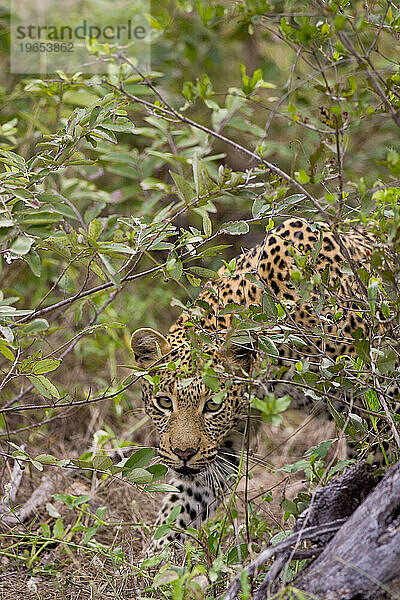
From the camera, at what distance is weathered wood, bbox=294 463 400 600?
213 cm

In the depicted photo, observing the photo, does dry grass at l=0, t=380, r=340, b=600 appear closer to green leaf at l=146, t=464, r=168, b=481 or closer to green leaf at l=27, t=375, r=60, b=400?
green leaf at l=146, t=464, r=168, b=481

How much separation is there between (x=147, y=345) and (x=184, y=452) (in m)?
0.60

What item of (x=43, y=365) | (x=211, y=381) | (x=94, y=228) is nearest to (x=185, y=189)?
(x=94, y=228)

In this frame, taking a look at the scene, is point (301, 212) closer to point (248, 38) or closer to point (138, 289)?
point (138, 289)

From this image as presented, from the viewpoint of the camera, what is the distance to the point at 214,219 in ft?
21.4

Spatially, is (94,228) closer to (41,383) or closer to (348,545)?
(41,383)

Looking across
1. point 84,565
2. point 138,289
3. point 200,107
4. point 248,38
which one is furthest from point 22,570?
point 248,38

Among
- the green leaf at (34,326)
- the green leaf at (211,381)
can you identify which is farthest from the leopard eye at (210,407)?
the green leaf at (211,381)

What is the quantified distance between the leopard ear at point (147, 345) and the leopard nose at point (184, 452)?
47cm

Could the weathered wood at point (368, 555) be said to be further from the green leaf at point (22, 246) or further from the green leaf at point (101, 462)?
the green leaf at point (22, 246)

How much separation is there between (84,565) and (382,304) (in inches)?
72.4

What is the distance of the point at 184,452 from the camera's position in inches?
148

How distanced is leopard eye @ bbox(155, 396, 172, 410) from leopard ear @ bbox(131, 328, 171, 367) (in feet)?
0.67

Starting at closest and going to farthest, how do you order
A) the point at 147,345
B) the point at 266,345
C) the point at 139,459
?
1. the point at 266,345
2. the point at 139,459
3. the point at 147,345
